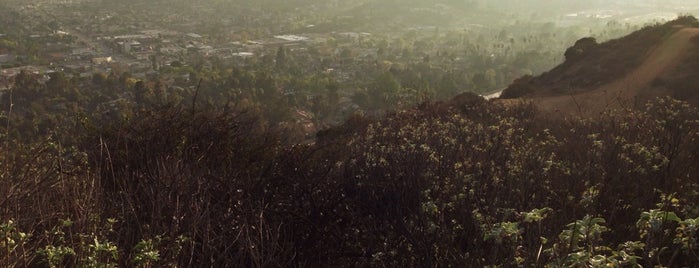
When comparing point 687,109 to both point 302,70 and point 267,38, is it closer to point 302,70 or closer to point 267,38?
point 302,70

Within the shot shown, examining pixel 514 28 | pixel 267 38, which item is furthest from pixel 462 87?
pixel 514 28

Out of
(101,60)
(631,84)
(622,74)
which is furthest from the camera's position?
(101,60)

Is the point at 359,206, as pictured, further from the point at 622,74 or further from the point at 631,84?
the point at 622,74

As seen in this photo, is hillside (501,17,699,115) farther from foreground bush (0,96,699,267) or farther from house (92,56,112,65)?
house (92,56,112,65)

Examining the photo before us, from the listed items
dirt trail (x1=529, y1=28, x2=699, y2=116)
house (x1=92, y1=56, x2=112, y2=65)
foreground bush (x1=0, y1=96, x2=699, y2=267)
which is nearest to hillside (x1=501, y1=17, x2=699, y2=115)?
dirt trail (x1=529, y1=28, x2=699, y2=116)

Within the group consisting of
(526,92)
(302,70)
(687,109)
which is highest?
(687,109)

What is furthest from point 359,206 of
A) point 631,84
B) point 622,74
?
point 622,74

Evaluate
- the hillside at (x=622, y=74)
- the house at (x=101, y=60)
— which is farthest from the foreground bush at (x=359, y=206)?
the house at (x=101, y=60)

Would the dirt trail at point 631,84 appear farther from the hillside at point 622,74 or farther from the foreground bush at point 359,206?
the foreground bush at point 359,206
